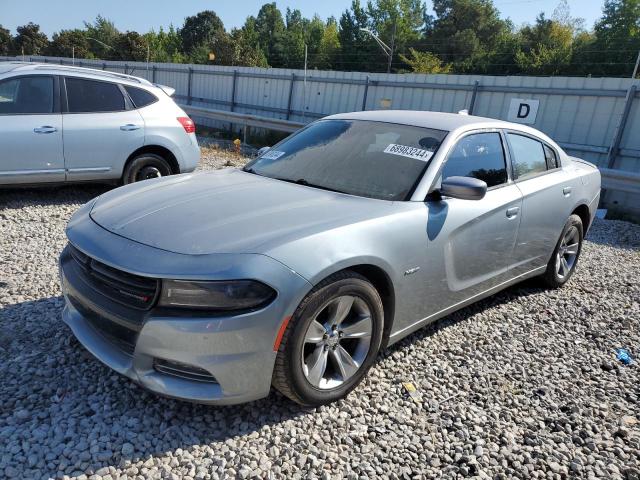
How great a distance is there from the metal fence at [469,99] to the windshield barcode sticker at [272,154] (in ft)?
21.9

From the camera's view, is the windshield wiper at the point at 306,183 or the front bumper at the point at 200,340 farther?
the windshield wiper at the point at 306,183

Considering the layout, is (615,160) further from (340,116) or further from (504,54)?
(504,54)

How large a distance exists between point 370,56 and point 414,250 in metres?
55.8

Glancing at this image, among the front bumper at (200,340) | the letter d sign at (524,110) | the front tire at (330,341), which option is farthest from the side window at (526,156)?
the letter d sign at (524,110)

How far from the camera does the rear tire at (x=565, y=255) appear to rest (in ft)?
16.1

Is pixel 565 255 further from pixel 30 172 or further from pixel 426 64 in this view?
pixel 426 64

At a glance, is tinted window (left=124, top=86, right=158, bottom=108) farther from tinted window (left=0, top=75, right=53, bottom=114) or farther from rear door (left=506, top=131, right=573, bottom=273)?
rear door (left=506, top=131, right=573, bottom=273)

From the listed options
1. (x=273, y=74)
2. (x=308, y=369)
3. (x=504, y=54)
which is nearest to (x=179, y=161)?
(x=308, y=369)

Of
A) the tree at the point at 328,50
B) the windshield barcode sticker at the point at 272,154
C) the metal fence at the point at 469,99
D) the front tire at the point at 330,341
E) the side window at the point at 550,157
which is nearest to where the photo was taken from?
the front tire at the point at 330,341

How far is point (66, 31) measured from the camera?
217ft

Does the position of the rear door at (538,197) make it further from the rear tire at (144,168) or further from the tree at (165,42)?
the tree at (165,42)

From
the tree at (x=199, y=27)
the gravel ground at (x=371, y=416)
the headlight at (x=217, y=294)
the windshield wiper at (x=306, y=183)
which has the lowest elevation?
the gravel ground at (x=371, y=416)

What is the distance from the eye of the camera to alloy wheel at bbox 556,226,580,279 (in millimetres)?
4986

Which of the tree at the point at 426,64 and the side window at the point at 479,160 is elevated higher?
the tree at the point at 426,64
